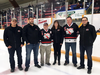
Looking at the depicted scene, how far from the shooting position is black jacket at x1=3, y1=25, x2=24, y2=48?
2092 mm

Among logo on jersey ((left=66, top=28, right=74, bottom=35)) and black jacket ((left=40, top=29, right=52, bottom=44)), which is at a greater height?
logo on jersey ((left=66, top=28, right=74, bottom=35))

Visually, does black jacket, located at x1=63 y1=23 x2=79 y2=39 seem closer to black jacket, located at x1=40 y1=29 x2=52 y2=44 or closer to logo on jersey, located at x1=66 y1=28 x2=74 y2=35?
logo on jersey, located at x1=66 y1=28 x2=74 y2=35

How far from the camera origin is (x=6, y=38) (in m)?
2.09

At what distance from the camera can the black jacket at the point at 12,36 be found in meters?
2.09

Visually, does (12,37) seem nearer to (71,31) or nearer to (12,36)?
(12,36)

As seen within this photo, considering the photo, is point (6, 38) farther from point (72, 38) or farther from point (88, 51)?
point (88, 51)

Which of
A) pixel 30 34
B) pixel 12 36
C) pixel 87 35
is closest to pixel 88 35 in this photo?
pixel 87 35

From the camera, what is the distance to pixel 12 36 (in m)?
2.12

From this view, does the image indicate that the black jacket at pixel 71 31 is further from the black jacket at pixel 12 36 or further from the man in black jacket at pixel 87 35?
the black jacket at pixel 12 36

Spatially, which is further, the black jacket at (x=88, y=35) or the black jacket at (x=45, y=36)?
the black jacket at (x=45, y=36)

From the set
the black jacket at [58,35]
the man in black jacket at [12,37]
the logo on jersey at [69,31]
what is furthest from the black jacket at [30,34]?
the logo on jersey at [69,31]

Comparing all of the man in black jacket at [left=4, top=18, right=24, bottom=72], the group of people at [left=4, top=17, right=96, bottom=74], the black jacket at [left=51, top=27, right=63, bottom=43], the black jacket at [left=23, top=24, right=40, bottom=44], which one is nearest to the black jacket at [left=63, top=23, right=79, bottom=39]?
the group of people at [left=4, top=17, right=96, bottom=74]

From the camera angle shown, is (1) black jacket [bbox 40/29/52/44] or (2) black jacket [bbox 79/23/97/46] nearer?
(2) black jacket [bbox 79/23/97/46]

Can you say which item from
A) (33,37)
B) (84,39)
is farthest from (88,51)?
(33,37)
